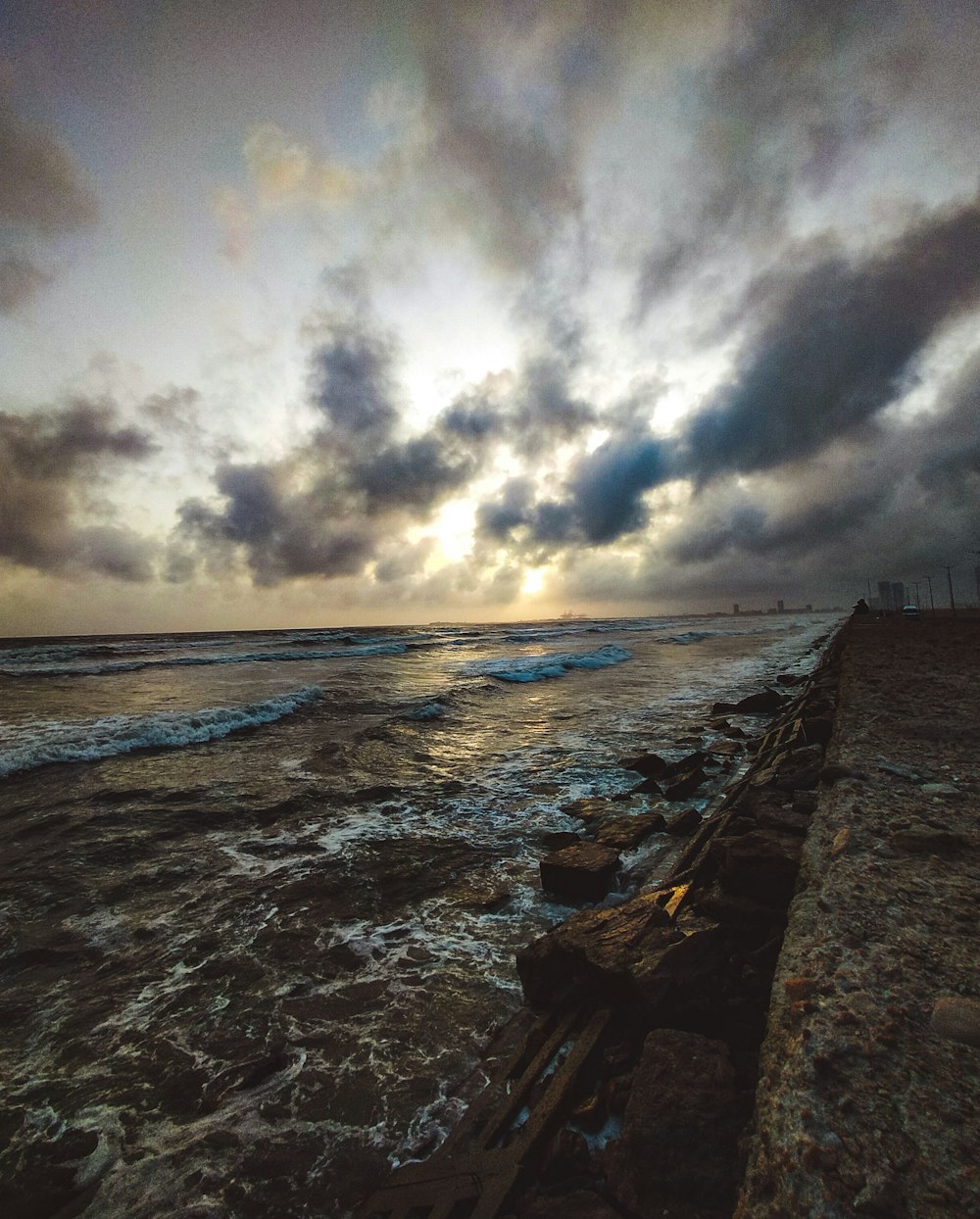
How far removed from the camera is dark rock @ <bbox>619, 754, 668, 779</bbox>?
29.7 ft

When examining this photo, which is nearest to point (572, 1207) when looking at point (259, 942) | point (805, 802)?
point (259, 942)

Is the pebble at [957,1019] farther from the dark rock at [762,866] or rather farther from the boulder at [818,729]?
the boulder at [818,729]

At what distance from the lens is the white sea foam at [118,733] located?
10945mm

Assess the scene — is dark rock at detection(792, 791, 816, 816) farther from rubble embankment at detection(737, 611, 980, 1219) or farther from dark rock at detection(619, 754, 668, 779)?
dark rock at detection(619, 754, 668, 779)

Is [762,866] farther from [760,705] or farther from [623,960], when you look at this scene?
[760,705]

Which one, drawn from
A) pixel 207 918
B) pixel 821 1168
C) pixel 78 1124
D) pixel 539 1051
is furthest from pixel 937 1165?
pixel 207 918

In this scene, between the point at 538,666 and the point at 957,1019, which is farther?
the point at 538,666

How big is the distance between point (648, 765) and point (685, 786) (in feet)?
3.92

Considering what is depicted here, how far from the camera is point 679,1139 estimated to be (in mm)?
2148

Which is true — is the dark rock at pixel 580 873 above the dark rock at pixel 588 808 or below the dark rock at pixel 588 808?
above

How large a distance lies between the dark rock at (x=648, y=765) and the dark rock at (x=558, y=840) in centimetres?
278

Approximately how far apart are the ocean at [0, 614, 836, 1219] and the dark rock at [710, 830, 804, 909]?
176cm

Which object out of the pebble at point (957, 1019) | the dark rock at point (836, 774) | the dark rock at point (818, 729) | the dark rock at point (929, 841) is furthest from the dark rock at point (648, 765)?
the pebble at point (957, 1019)

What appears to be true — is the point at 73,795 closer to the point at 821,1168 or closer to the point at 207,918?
the point at 207,918
